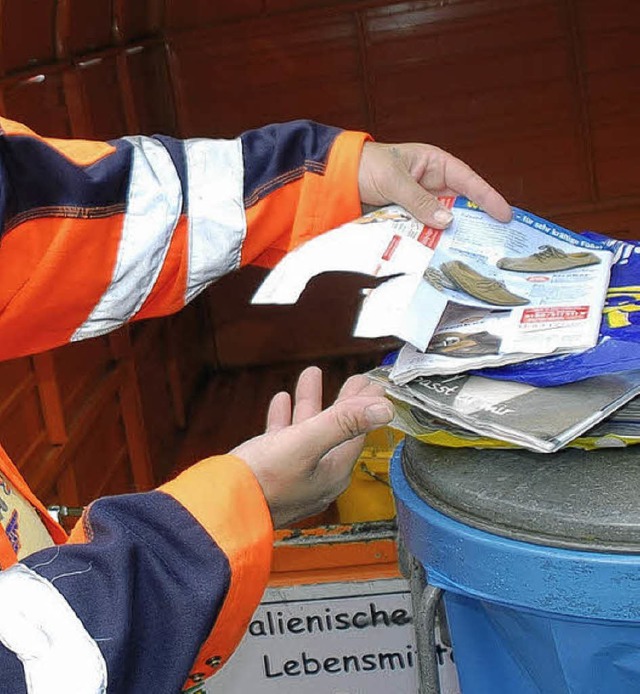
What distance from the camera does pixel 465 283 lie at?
4.39 ft

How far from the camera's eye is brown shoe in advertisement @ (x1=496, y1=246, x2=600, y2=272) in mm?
1397

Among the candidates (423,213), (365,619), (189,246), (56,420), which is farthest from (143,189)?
(56,420)

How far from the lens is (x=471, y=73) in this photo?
393 centimetres

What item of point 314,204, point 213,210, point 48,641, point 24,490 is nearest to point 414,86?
point 314,204

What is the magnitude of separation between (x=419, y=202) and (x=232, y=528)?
63cm

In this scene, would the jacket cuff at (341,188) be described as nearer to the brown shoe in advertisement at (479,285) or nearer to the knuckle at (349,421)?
the brown shoe in advertisement at (479,285)

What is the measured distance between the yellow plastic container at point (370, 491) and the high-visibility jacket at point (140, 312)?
975mm

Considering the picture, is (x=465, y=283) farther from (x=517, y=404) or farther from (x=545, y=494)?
(x=545, y=494)

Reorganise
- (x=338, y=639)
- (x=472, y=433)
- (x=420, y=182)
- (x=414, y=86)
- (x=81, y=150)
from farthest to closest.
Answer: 1. (x=414, y=86)
2. (x=338, y=639)
3. (x=420, y=182)
4. (x=81, y=150)
5. (x=472, y=433)

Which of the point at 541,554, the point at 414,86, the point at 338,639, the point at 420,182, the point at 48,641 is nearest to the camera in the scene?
the point at 48,641

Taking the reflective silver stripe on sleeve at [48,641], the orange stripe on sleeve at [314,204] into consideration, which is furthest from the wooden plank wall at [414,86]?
the reflective silver stripe on sleeve at [48,641]

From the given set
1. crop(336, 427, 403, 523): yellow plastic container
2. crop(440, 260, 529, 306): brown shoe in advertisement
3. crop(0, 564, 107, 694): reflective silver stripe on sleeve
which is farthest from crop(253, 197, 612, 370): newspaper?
crop(336, 427, 403, 523): yellow plastic container

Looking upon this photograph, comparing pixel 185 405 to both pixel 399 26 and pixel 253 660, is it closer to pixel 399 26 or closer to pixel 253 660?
pixel 399 26

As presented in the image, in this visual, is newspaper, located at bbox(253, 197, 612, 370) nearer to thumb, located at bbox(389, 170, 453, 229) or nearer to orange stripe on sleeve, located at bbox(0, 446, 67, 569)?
thumb, located at bbox(389, 170, 453, 229)
